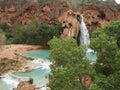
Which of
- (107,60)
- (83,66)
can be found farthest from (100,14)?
(83,66)

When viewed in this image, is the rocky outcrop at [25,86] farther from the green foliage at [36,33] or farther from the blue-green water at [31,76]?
the green foliage at [36,33]

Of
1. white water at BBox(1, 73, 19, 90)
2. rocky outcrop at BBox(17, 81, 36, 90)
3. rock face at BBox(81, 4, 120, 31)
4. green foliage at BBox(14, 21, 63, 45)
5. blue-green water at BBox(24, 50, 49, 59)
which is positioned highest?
rock face at BBox(81, 4, 120, 31)

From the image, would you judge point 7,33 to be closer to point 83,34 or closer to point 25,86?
point 83,34

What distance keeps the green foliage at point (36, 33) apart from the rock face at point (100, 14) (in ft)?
16.7

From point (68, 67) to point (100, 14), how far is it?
33.6m

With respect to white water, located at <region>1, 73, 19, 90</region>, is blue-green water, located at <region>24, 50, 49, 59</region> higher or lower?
higher

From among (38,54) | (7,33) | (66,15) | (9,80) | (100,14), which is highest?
(66,15)

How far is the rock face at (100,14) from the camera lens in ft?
152

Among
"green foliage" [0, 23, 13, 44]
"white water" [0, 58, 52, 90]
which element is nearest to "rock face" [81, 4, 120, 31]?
"green foliage" [0, 23, 13, 44]

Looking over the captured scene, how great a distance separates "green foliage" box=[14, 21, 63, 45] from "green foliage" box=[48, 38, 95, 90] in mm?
26662

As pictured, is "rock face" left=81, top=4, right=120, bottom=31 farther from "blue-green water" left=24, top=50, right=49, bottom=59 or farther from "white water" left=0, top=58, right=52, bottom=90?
"white water" left=0, top=58, right=52, bottom=90

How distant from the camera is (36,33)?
44125 millimetres

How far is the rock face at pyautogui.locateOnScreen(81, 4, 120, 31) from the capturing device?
46.5 meters

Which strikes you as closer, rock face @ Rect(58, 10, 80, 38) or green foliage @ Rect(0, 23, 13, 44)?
rock face @ Rect(58, 10, 80, 38)
